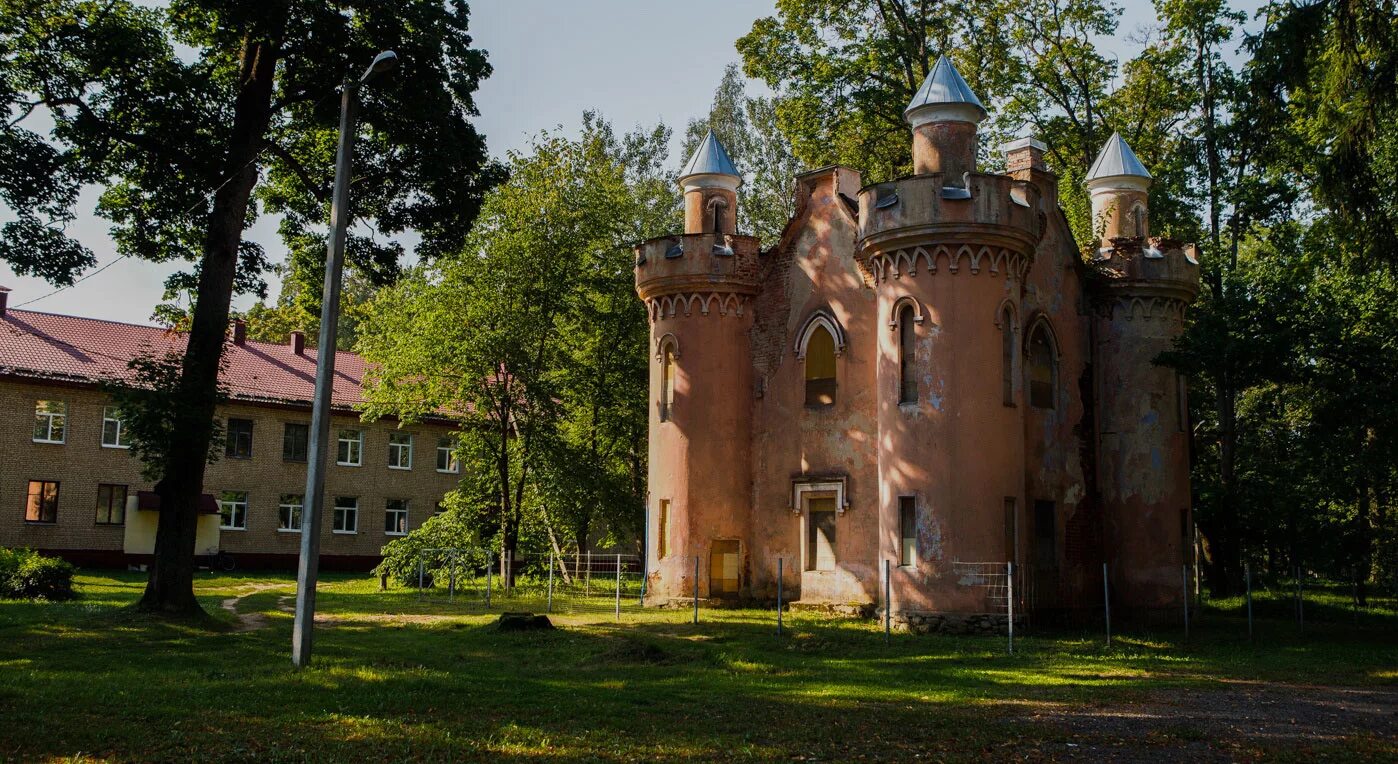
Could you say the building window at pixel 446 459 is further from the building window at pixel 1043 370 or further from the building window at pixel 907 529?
the building window at pixel 907 529

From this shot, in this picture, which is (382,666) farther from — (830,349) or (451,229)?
(830,349)

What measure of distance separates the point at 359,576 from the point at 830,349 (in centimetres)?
2542

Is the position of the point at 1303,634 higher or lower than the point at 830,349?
lower

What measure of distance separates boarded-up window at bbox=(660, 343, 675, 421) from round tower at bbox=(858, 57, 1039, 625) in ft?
20.1

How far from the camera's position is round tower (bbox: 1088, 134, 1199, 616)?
84.9 ft

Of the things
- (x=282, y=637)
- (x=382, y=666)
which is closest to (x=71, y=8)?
(x=282, y=637)

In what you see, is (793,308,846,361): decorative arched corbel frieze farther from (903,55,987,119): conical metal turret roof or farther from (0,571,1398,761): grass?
(0,571,1398,761): grass

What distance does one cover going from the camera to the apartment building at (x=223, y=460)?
39.4 meters

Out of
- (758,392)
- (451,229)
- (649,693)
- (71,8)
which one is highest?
(71,8)

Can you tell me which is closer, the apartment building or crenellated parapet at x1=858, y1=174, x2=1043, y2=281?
crenellated parapet at x1=858, y1=174, x2=1043, y2=281

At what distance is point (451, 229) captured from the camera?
80.4ft

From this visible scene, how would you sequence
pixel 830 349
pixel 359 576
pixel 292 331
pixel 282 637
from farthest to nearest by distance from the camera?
1. pixel 292 331
2. pixel 359 576
3. pixel 830 349
4. pixel 282 637

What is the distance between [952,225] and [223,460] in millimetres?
31700

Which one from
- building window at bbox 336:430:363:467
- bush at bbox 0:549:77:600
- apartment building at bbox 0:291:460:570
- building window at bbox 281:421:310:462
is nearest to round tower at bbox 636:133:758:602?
bush at bbox 0:549:77:600
